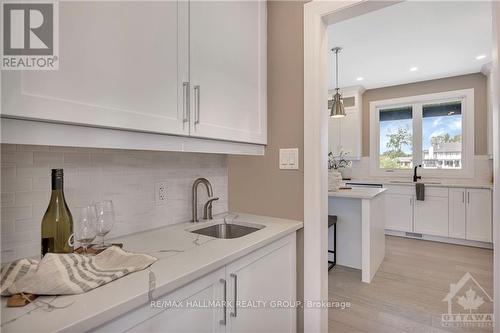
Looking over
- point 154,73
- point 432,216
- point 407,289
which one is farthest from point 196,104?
point 432,216

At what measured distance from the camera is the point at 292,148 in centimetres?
155

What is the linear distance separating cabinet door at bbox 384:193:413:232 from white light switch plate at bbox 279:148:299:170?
329 centimetres

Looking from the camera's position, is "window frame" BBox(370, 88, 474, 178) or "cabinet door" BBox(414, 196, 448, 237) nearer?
"cabinet door" BBox(414, 196, 448, 237)

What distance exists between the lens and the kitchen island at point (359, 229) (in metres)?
2.62

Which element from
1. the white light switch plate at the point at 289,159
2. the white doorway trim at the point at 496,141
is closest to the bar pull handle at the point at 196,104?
the white light switch plate at the point at 289,159

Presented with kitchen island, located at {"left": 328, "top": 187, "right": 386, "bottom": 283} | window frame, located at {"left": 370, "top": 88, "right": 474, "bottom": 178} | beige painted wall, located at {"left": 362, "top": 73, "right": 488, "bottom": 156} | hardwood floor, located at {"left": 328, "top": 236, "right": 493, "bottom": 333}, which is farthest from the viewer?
window frame, located at {"left": 370, "top": 88, "right": 474, "bottom": 178}

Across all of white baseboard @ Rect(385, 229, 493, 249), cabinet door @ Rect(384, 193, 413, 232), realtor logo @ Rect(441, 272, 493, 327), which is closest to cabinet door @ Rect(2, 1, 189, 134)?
realtor logo @ Rect(441, 272, 493, 327)

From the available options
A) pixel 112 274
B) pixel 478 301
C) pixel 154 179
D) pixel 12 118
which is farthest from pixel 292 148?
pixel 478 301

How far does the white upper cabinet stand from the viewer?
2.47ft

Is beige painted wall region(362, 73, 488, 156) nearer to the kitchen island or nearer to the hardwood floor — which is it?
the hardwood floor

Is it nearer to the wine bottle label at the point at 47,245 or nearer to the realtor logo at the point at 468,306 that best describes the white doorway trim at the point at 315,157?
the wine bottle label at the point at 47,245

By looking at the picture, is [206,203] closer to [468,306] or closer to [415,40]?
[468,306]

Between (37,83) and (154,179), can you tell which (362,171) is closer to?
(154,179)

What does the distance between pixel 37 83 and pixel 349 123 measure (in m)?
5.05
